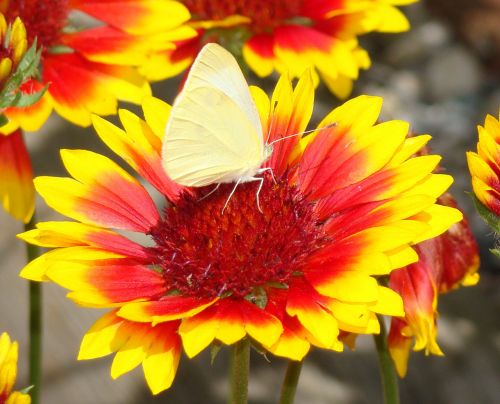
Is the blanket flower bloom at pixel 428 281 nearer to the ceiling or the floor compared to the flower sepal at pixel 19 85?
nearer to the floor

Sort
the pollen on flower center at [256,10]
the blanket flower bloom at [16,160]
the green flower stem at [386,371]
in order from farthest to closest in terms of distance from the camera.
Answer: the pollen on flower center at [256,10], the green flower stem at [386,371], the blanket flower bloom at [16,160]

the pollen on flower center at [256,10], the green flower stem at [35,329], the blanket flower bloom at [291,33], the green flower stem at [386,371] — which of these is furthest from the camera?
the pollen on flower center at [256,10]

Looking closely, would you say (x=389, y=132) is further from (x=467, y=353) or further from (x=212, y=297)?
(x=467, y=353)

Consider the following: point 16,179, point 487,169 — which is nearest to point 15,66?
point 16,179

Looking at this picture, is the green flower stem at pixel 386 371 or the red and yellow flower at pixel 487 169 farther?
the green flower stem at pixel 386 371

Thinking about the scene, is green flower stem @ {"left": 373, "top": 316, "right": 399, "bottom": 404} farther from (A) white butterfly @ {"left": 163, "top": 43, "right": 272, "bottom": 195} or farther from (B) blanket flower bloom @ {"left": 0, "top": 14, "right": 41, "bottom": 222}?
(B) blanket flower bloom @ {"left": 0, "top": 14, "right": 41, "bottom": 222}

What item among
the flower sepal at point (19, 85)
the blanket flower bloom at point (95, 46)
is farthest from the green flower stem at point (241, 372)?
the blanket flower bloom at point (95, 46)

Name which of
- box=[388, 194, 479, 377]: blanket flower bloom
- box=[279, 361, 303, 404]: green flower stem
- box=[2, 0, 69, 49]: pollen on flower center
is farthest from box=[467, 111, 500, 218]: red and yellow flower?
box=[2, 0, 69, 49]: pollen on flower center

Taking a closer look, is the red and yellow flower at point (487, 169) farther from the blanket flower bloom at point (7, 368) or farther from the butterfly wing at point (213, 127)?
the blanket flower bloom at point (7, 368)
